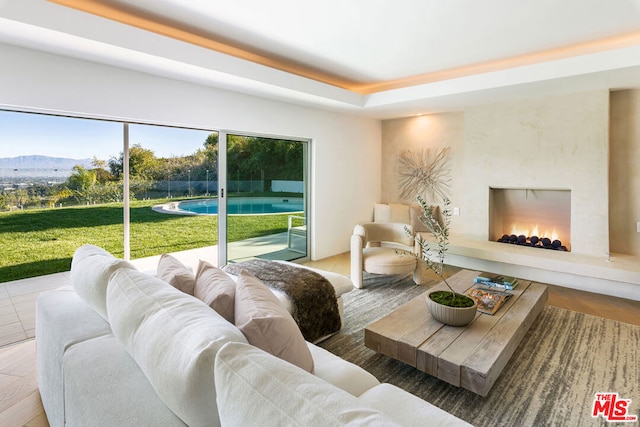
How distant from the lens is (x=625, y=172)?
416cm

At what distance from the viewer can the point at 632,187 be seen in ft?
13.5

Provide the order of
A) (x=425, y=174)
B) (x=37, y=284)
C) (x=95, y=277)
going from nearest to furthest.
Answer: (x=95, y=277) < (x=37, y=284) < (x=425, y=174)

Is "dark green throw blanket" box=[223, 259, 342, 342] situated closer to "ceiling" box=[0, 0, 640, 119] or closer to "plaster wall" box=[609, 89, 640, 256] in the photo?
"ceiling" box=[0, 0, 640, 119]

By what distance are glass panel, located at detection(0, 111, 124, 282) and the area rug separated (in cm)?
292

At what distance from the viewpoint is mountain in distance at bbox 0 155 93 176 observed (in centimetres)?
309

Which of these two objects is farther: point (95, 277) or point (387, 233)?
point (387, 233)

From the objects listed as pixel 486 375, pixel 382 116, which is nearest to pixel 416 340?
pixel 486 375

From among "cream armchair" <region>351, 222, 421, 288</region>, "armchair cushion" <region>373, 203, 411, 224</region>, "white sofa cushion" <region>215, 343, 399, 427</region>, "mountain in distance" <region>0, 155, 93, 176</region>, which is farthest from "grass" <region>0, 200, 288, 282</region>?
"white sofa cushion" <region>215, 343, 399, 427</region>

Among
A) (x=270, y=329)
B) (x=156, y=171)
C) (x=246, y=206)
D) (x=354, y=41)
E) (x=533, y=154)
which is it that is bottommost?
(x=270, y=329)

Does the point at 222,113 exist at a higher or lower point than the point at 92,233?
higher

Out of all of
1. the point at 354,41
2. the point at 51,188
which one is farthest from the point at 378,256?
the point at 51,188

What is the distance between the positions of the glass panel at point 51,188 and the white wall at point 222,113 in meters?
0.37

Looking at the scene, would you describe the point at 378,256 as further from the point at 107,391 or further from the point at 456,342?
the point at 107,391

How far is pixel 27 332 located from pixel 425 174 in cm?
553
